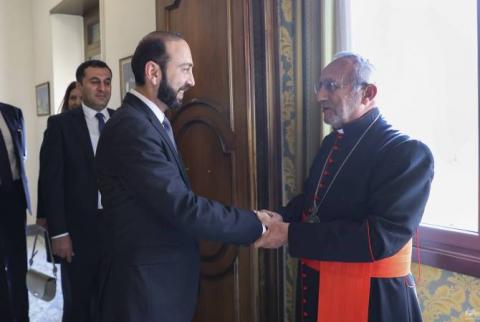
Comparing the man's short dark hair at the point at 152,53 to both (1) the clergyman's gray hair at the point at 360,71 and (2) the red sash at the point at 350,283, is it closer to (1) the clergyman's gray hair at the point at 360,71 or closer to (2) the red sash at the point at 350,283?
(1) the clergyman's gray hair at the point at 360,71

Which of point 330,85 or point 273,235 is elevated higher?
point 330,85

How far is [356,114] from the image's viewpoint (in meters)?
1.51

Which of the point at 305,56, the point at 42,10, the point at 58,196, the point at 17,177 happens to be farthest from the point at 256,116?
the point at 42,10

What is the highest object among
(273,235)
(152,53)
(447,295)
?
(152,53)

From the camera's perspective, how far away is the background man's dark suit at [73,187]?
90.0 inches

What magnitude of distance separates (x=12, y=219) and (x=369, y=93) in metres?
2.07

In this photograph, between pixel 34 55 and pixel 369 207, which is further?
pixel 34 55

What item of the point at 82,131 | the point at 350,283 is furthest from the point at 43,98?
the point at 350,283

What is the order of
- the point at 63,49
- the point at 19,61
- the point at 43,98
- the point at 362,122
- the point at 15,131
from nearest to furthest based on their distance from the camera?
the point at 362,122 < the point at 15,131 < the point at 63,49 < the point at 43,98 < the point at 19,61

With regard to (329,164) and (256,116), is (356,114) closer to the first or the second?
(329,164)

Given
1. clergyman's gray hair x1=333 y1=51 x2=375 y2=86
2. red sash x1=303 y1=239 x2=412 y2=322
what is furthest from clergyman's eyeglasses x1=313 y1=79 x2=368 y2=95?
red sash x1=303 y1=239 x2=412 y2=322

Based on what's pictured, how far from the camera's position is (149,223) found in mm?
1442

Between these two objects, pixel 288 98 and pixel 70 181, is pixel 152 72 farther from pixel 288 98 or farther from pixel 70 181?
pixel 70 181

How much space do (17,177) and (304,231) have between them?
182 centimetres
